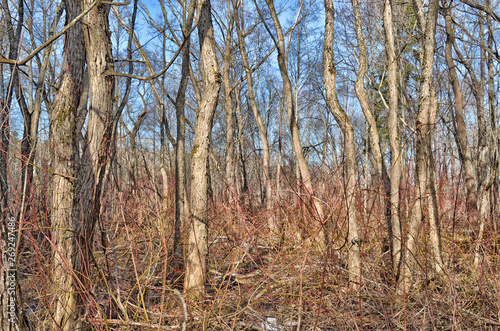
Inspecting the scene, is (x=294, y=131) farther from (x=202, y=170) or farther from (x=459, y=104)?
(x=459, y=104)

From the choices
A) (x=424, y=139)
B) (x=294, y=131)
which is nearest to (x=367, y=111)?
(x=424, y=139)

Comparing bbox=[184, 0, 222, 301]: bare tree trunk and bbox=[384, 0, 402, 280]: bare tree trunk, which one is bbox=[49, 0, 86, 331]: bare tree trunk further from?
bbox=[384, 0, 402, 280]: bare tree trunk

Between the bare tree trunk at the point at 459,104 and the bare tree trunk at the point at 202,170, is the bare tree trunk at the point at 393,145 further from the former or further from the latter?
the bare tree trunk at the point at 459,104

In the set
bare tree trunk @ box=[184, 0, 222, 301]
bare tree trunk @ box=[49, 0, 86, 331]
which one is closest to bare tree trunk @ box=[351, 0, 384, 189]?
bare tree trunk @ box=[184, 0, 222, 301]

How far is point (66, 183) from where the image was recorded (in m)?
3.08

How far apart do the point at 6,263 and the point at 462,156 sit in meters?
6.17

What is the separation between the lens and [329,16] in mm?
3662

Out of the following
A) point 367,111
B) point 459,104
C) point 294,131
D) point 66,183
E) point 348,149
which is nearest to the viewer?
point 66,183

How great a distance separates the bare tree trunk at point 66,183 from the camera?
2.73 m

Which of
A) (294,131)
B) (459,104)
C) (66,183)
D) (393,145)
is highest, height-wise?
(459,104)

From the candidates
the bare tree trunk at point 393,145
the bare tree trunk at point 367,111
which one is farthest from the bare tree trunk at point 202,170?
the bare tree trunk at point 393,145

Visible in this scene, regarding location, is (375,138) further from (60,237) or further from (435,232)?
(60,237)

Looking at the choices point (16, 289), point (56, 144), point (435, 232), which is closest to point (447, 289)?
point (435, 232)

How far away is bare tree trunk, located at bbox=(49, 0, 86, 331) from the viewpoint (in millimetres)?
2730
